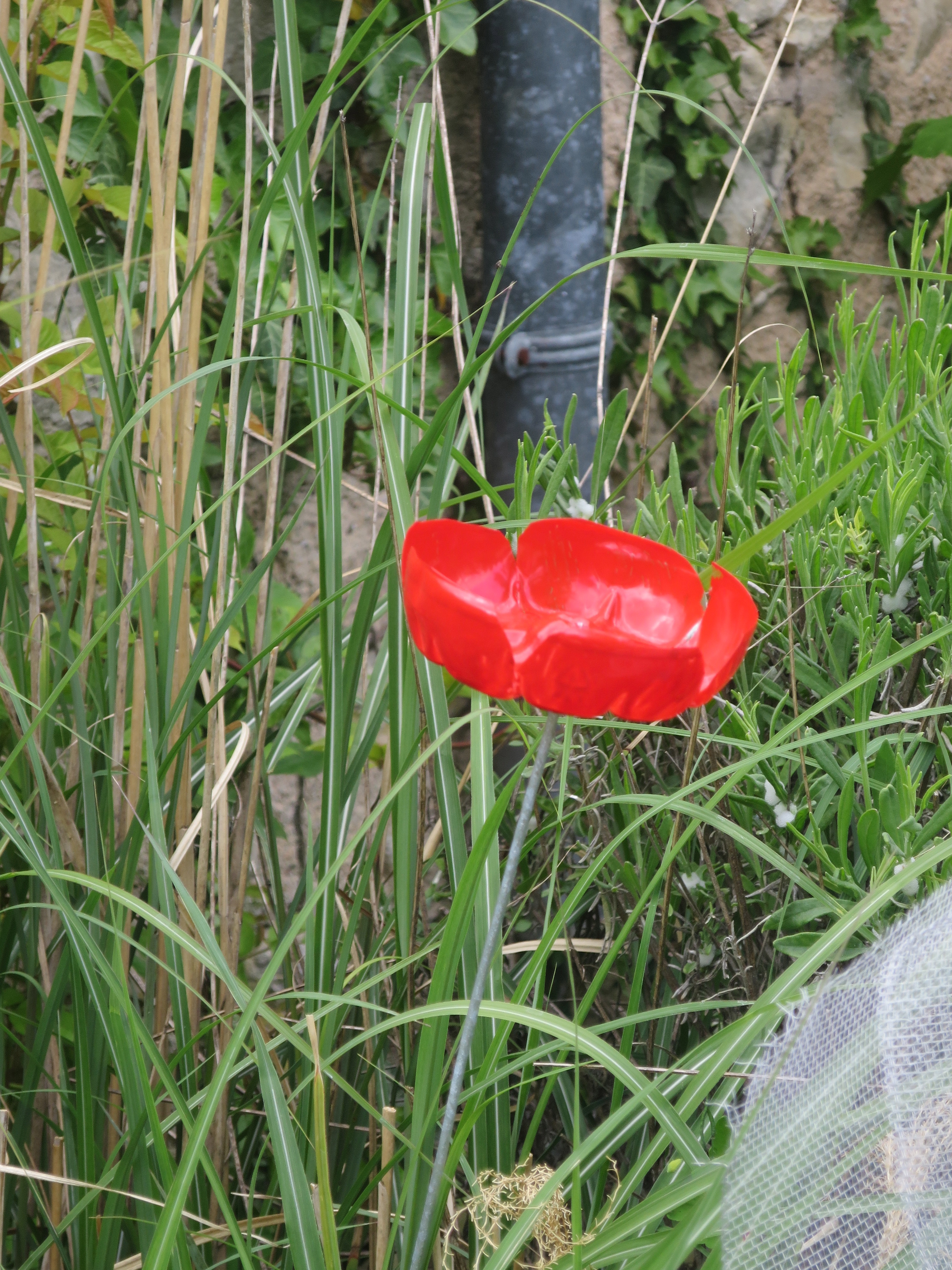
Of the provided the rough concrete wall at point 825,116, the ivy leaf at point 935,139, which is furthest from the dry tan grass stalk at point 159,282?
the ivy leaf at point 935,139

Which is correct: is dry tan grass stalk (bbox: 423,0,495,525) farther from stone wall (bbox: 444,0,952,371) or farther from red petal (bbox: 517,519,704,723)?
stone wall (bbox: 444,0,952,371)

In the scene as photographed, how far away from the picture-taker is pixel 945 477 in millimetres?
773

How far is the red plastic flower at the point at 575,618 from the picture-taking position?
1.27ft

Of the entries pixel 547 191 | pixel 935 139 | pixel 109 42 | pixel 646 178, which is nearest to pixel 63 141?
pixel 109 42

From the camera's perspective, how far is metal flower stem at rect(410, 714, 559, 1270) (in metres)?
0.42

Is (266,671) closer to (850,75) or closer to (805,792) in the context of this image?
(805,792)

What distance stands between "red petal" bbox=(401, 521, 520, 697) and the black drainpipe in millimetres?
1163

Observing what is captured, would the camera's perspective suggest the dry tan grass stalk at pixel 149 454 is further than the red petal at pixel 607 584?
Yes

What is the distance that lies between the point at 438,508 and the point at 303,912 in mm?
280

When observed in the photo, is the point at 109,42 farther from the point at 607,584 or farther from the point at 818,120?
the point at 818,120

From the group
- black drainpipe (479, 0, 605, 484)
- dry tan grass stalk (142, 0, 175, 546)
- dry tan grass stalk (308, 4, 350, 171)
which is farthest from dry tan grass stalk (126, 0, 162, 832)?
black drainpipe (479, 0, 605, 484)

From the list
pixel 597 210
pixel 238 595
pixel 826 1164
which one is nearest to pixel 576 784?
pixel 238 595

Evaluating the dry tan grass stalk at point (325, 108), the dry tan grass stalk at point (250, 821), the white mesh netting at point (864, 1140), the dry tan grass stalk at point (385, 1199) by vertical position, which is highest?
the dry tan grass stalk at point (325, 108)

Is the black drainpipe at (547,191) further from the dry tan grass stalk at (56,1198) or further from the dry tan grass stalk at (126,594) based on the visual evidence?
the dry tan grass stalk at (56,1198)
